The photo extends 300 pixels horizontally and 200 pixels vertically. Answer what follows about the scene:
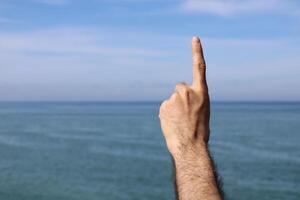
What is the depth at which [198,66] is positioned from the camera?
2.79 meters

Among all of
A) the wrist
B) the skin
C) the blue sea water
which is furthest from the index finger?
the blue sea water

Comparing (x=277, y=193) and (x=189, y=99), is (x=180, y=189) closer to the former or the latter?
(x=189, y=99)

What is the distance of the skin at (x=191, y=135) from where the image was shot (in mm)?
2611

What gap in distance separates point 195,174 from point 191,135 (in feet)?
0.65

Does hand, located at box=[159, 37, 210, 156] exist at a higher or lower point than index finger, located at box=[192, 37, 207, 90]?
lower

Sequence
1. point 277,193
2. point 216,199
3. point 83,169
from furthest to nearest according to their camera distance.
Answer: point 83,169
point 277,193
point 216,199

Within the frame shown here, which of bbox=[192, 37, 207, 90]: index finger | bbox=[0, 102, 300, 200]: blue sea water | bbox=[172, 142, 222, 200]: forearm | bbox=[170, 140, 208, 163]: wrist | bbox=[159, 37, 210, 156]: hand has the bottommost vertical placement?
bbox=[0, 102, 300, 200]: blue sea water

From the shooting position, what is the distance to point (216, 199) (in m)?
2.60

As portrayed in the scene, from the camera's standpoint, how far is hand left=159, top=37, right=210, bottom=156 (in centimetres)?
270

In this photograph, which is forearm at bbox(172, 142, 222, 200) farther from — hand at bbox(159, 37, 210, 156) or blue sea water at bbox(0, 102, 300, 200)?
blue sea water at bbox(0, 102, 300, 200)

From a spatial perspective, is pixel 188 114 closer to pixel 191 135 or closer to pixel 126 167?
pixel 191 135

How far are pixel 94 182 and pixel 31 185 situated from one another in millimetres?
4179

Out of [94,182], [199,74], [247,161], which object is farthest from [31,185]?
[199,74]

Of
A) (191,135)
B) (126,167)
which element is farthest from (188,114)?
(126,167)
